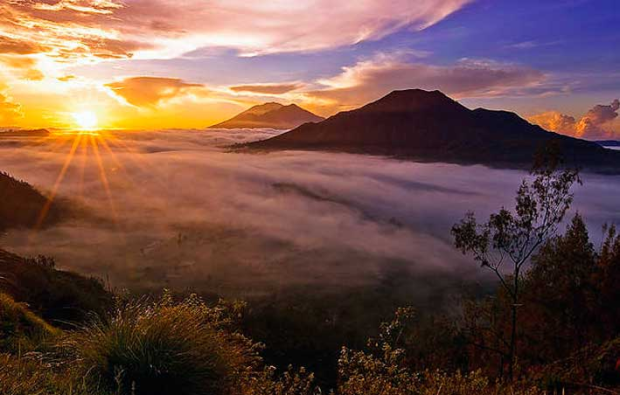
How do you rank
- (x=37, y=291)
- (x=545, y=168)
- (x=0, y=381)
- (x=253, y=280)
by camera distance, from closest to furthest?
(x=0, y=381) < (x=37, y=291) < (x=545, y=168) < (x=253, y=280)

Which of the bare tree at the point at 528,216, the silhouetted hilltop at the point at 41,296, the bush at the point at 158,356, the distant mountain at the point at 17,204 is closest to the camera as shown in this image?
the bush at the point at 158,356

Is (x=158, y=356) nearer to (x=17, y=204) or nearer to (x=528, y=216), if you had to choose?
(x=528, y=216)

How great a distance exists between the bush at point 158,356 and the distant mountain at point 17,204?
149 m

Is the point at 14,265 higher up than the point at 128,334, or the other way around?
the point at 128,334

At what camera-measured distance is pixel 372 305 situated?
145125mm

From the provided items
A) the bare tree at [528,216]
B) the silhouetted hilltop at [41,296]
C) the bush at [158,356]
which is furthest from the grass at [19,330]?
the bare tree at [528,216]

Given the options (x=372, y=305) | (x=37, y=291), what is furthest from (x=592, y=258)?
(x=372, y=305)

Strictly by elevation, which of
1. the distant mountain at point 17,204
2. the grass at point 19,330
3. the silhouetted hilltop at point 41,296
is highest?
the grass at point 19,330

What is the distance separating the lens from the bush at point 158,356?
221 inches

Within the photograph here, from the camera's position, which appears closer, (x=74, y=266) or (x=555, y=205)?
(x=555, y=205)

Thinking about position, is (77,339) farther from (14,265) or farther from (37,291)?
(14,265)

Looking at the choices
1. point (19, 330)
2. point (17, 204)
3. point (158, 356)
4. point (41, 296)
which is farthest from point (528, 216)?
point (17, 204)

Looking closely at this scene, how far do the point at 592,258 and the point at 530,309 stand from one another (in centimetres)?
487

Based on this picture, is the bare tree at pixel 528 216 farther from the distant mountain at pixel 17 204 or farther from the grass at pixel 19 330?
the distant mountain at pixel 17 204
